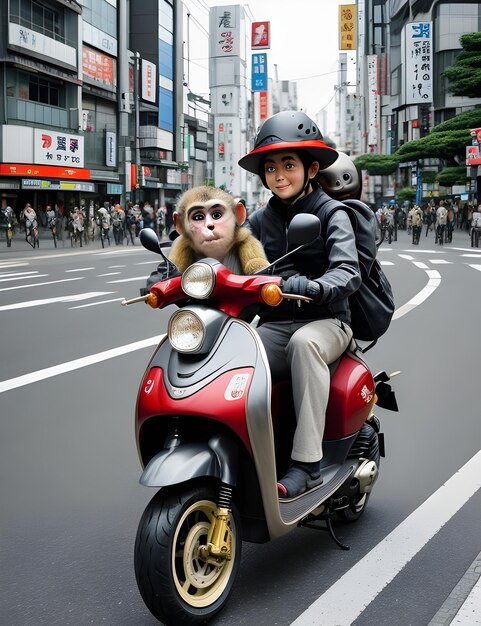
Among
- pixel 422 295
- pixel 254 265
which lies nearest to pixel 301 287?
pixel 254 265

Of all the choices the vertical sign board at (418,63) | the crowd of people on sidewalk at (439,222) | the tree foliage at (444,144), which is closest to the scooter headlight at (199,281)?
the crowd of people on sidewalk at (439,222)

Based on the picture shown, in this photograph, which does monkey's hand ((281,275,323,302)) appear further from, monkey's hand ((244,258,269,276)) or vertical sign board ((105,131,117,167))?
vertical sign board ((105,131,117,167))

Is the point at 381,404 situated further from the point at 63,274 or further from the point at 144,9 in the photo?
the point at 144,9

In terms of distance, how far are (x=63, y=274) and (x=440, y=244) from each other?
830 inches

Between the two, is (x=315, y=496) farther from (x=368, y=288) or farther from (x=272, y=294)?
(x=368, y=288)

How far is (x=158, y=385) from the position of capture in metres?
2.98

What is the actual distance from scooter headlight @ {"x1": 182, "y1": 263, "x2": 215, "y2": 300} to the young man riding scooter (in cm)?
30

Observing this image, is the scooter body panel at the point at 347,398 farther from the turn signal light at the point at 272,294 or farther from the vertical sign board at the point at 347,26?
the vertical sign board at the point at 347,26

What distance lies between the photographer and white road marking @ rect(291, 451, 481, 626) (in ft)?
9.87

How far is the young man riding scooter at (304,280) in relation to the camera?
3.27m

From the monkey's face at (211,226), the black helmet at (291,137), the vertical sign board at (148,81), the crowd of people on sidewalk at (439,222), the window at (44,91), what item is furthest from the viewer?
the vertical sign board at (148,81)

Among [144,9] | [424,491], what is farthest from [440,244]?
[144,9]

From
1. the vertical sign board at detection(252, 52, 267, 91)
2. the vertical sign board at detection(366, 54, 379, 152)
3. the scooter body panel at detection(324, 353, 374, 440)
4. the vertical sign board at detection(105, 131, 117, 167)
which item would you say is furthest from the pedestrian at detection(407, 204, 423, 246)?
the vertical sign board at detection(252, 52, 267, 91)

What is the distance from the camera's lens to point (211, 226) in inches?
128
